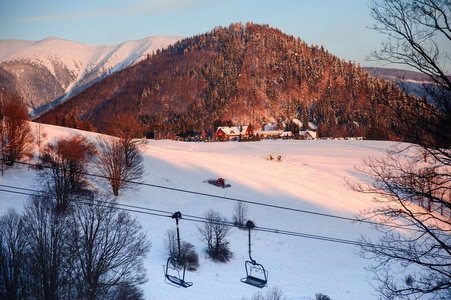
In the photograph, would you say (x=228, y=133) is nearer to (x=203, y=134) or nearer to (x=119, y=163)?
(x=203, y=134)

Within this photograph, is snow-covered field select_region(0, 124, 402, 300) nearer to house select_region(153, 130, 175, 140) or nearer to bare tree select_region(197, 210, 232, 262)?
bare tree select_region(197, 210, 232, 262)

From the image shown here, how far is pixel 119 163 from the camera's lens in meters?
40.7

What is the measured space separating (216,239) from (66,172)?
18629 mm

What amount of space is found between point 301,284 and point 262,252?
6.59 meters

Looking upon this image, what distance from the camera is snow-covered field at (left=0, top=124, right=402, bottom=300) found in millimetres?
25891

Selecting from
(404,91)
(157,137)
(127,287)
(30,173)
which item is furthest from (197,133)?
(404,91)

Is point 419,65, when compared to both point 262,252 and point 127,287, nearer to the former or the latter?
point 127,287

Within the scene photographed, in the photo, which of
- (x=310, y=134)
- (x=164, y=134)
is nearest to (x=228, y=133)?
(x=164, y=134)

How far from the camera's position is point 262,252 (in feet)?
107

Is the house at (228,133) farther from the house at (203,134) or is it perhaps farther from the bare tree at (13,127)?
the bare tree at (13,127)

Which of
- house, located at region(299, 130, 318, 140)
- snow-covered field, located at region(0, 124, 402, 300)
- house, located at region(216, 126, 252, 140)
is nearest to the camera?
snow-covered field, located at region(0, 124, 402, 300)

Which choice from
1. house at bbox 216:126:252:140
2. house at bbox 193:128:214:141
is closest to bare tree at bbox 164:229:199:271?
house at bbox 216:126:252:140

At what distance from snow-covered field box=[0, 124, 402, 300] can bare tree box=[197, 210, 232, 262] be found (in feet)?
2.98

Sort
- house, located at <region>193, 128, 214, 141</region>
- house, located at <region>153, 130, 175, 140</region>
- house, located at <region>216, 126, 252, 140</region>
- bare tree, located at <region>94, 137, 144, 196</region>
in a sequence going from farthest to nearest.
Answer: house, located at <region>193, 128, 214, 141</region>, house, located at <region>216, 126, 252, 140</region>, house, located at <region>153, 130, 175, 140</region>, bare tree, located at <region>94, 137, 144, 196</region>
